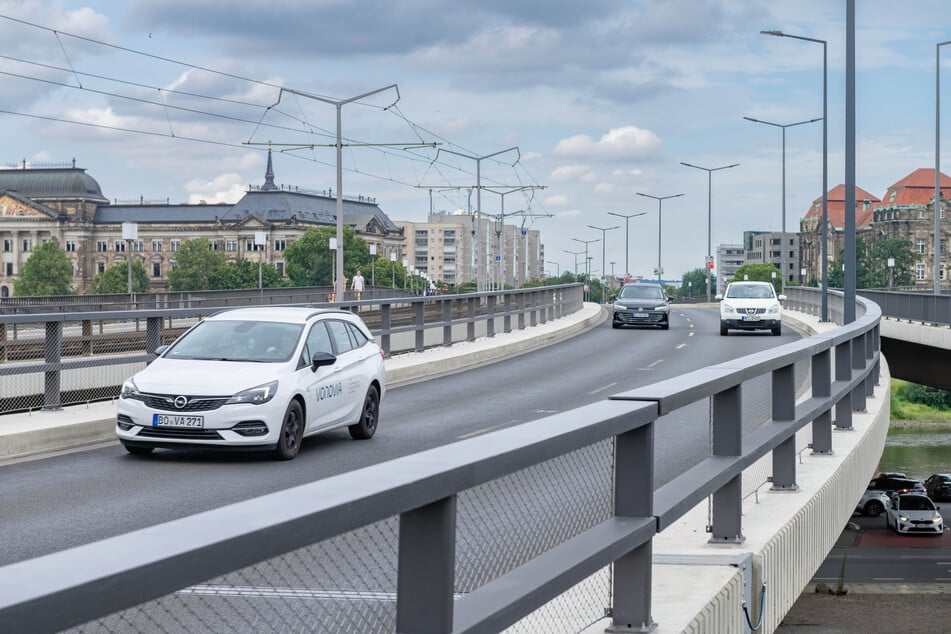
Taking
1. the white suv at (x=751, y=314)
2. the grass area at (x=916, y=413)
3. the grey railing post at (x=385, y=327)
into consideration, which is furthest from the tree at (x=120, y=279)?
the grey railing post at (x=385, y=327)

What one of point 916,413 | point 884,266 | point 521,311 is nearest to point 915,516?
point 521,311

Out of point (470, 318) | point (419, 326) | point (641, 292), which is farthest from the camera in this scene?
point (641, 292)

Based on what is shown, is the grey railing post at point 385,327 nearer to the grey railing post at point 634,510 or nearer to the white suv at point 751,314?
the white suv at point 751,314

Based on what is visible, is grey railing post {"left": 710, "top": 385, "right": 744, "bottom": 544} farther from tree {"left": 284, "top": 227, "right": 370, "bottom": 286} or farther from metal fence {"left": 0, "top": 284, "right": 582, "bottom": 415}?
tree {"left": 284, "top": 227, "right": 370, "bottom": 286}

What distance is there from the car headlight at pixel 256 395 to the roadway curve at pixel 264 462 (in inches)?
26.1

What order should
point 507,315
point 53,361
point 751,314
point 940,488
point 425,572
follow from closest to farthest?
point 425,572 → point 53,361 → point 507,315 → point 751,314 → point 940,488

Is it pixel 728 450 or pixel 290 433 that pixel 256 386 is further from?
pixel 728 450

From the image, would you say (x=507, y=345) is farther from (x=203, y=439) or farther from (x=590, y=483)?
(x=590, y=483)

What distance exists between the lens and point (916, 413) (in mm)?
152125

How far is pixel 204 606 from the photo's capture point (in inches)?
111

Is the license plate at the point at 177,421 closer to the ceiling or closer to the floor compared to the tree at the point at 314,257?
closer to the floor

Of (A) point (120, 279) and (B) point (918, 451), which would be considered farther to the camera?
(A) point (120, 279)

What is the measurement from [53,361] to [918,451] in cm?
11861

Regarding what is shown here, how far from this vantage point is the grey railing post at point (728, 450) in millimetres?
6859
